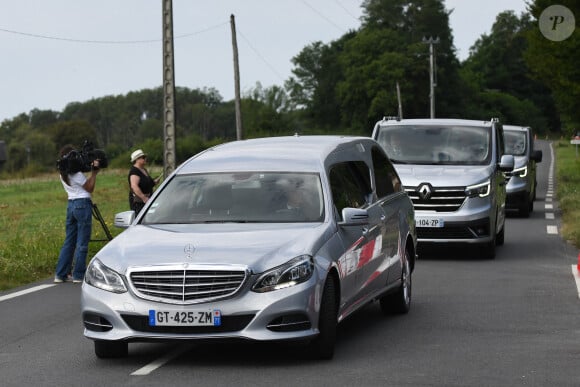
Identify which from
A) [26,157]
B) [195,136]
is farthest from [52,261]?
[26,157]

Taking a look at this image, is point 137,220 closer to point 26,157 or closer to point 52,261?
point 52,261

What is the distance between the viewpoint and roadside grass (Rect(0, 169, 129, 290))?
1623 cm

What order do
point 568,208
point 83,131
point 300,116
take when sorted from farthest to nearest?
point 83,131
point 300,116
point 568,208

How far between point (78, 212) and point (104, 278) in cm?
627

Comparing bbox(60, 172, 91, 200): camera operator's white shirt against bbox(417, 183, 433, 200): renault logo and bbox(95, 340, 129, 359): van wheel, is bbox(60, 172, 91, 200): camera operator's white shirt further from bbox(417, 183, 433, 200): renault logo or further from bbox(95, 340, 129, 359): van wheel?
bbox(95, 340, 129, 359): van wheel

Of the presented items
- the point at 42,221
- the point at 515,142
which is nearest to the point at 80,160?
the point at 515,142

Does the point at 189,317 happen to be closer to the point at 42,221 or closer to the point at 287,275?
the point at 287,275

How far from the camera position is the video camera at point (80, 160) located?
14.6 m

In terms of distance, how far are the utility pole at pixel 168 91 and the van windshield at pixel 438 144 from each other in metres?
9.86

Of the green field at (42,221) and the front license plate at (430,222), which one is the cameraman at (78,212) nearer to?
the green field at (42,221)

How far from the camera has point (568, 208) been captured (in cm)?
2764

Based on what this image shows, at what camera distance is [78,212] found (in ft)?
48.6

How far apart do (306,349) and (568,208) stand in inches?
778

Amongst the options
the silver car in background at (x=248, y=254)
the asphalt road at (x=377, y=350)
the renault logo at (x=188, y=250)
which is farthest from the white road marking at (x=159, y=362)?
the renault logo at (x=188, y=250)
